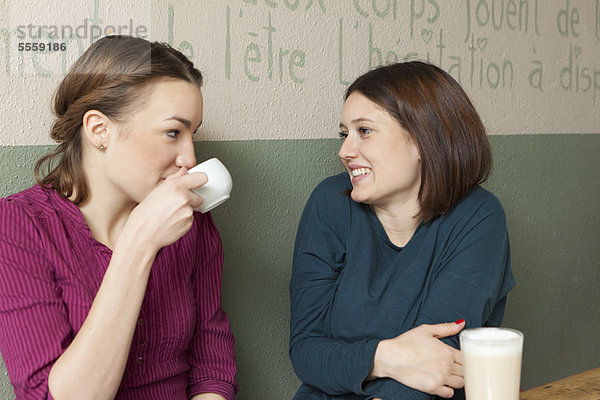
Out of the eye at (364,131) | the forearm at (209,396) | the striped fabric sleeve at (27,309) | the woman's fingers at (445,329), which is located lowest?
the forearm at (209,396)

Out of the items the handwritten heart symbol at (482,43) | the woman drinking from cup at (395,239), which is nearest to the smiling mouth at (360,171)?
the woman drinking from cup at (395,239)

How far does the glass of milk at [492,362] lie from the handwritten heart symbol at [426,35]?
1.18m

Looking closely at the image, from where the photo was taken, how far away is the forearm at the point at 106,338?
3.25ft

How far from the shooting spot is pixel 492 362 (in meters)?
0.94

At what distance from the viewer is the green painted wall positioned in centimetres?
162

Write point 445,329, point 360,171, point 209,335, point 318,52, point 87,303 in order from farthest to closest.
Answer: point 318,52, point 360,171, point 209,335, point 445,329, point 87,303

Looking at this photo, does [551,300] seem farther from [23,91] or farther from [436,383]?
[23,91]

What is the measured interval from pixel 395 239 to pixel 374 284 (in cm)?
14

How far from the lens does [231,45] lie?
1545 mm

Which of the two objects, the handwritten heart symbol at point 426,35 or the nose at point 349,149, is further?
the handwritten heart symbol at point 426,35

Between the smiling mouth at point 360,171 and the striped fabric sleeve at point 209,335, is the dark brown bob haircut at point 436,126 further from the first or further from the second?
the striped fabric sleeve at point 209,335

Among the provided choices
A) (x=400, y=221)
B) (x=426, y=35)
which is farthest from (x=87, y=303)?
(x=426, y=35)

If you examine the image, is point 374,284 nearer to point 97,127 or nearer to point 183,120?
point 183,120

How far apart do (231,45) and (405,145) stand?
1.59 feet
